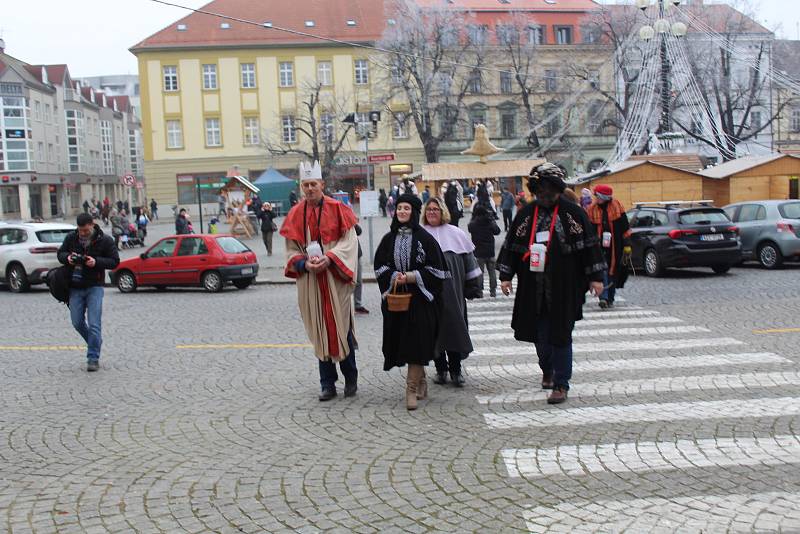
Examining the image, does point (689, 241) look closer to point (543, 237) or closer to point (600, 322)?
point (600, 322)

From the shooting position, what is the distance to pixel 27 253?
2177cm

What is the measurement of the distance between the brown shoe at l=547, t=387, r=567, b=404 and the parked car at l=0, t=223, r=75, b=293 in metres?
16.7

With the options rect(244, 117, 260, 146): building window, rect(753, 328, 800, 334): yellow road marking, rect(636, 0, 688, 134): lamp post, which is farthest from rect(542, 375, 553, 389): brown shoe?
rect(244, 117, 260, 146): building window

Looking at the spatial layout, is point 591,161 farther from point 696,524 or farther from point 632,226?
point 696,524

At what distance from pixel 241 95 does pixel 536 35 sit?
2235 cm

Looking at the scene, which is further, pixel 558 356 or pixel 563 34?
pixel 563 34

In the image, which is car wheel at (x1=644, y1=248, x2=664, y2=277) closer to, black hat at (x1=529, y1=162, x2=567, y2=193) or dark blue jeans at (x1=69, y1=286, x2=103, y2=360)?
black hat at (x1=529, y1=162, x2=567, y2=193)

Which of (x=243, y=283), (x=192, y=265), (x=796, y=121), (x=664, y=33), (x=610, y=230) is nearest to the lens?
(x=610, y=230)

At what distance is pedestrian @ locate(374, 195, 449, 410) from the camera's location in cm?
747

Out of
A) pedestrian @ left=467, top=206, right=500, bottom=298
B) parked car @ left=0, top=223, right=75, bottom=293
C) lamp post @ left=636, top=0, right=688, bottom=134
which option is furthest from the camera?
lamp post @ left=636, top=0, right=688, bottom=134

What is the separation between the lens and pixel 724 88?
45594 millimetres

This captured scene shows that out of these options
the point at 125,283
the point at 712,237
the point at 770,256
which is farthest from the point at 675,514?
the point at 125,283

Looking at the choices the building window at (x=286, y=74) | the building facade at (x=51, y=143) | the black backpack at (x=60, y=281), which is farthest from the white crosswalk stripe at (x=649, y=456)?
the building facade at (x=51, y=143)

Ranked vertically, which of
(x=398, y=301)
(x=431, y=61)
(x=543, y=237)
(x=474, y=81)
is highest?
(x=431, y=61)
